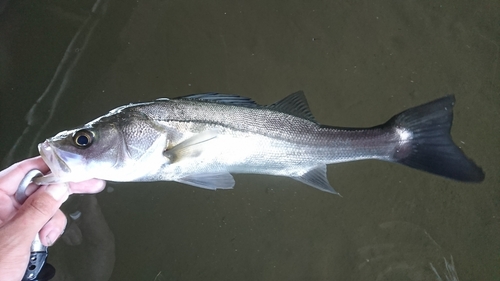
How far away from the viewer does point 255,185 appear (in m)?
2.61

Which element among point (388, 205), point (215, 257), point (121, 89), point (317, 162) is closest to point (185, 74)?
point (121, 89)

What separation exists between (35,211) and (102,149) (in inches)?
16.2

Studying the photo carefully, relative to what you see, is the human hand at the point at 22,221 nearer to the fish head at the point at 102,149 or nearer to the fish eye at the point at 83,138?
the fish head at the point at 102,149

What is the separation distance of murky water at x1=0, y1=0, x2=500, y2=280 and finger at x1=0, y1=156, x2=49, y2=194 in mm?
751

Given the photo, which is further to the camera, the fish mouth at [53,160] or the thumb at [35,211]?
the fish mouth at [53,160]

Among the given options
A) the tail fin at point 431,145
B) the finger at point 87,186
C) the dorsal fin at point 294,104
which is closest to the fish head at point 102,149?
the finger at point 87,186

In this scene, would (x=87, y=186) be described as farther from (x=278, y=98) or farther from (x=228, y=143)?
(x=278, y=98)

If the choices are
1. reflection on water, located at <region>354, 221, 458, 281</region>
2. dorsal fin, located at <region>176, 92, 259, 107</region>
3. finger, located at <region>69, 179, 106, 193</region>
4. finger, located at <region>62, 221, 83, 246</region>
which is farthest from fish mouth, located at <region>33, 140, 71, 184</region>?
reflection on water, located at <region>354, 221, 458, 281</region>

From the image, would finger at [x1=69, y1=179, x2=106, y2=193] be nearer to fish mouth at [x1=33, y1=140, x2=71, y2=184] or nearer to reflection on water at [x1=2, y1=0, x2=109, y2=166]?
fish mouth at [x1=33, y1=140, x2=71, y2=184]

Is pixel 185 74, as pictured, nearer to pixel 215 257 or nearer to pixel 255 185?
pixel 255 185

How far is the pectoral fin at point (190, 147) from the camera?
1.82m

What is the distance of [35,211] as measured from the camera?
59.7 inches

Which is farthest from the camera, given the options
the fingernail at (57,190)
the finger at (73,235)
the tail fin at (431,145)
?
the finger at (73,235)

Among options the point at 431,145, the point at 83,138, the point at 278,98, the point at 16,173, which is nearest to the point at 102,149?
the point at 83,138
